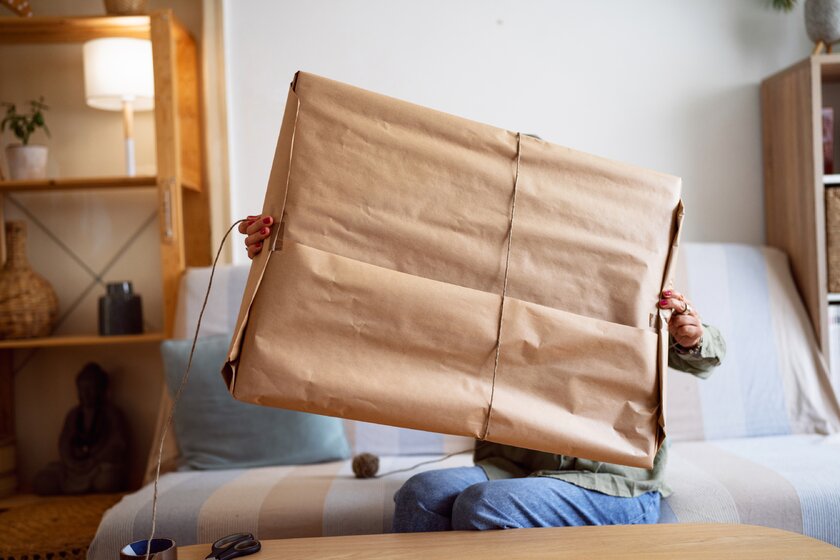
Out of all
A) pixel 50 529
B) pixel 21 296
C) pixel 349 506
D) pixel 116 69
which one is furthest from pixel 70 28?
pixel 349 506

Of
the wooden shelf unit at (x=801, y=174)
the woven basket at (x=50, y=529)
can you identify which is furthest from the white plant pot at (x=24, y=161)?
the wooden shelf unit at (x=801, y=174)

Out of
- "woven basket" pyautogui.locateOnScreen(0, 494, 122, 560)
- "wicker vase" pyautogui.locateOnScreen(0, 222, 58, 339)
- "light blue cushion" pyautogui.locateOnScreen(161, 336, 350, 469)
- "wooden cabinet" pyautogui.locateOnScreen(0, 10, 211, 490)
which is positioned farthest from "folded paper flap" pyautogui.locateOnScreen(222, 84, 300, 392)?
"wicker vase" pyautogui.locateOnScreen(0, 222, 58, 339)

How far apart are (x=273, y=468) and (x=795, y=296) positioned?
1594 millimetres

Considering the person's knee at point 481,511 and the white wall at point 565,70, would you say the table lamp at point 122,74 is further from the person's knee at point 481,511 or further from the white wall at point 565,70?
the person's knee at point 481,511

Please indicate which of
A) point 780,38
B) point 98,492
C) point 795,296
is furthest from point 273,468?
point 780,38

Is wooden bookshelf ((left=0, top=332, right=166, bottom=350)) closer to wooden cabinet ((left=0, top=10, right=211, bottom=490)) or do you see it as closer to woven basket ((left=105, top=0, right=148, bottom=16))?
wooden cabinet ((left=0, top=10, right=211, bottom=490))

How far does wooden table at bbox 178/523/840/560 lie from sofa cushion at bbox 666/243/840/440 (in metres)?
0.96

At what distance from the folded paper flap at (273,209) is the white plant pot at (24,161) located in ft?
4.84

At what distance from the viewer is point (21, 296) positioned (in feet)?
7.34

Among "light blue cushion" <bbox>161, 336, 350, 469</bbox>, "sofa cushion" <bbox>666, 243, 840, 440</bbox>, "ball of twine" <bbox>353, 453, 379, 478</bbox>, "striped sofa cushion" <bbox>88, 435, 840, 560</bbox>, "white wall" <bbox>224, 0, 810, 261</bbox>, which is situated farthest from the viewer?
"white wall" <bbox>224, 0, 810, 261</bbox>

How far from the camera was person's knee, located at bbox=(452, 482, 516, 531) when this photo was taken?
1276 mm

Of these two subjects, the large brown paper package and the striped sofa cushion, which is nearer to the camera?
the large brown paper package

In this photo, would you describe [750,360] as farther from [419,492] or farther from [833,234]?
[419,492]

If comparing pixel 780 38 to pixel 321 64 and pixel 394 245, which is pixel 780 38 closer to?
pixel 321 64
